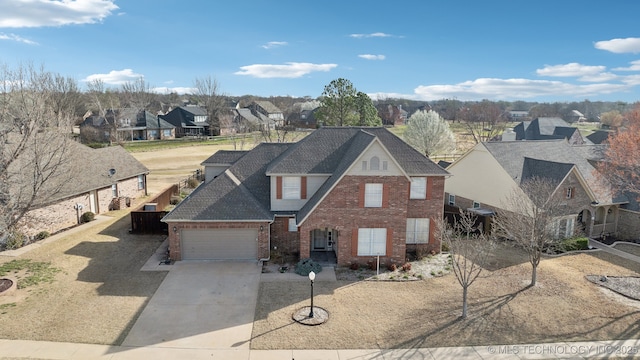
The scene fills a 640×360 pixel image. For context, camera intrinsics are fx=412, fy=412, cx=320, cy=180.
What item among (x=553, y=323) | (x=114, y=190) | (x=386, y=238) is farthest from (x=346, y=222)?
(x=114, y=190)

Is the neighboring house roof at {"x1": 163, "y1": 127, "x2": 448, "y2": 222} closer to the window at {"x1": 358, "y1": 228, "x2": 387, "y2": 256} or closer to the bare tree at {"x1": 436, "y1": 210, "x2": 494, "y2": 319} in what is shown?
the window at {"x1": 358, "y1": 228, "x2": 387, "y2": 256}

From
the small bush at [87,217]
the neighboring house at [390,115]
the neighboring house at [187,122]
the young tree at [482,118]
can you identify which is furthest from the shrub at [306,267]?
the neighboring house at [390,115]

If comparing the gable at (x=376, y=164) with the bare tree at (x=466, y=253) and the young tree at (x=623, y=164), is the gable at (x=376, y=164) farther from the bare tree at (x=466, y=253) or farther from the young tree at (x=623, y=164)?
the young tree at (x=623, y=164)

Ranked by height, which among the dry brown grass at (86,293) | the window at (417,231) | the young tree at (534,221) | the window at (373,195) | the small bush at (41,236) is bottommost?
the dry brown grass at (86,293)

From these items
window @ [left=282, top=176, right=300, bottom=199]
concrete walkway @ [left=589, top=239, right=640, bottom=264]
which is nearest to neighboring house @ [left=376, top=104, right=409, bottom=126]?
concrete walkway @ [left=589, top=239, right=640, bottom=264]

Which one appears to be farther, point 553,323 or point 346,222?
point 346,222

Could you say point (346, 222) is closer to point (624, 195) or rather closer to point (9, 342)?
point (9, 342)
